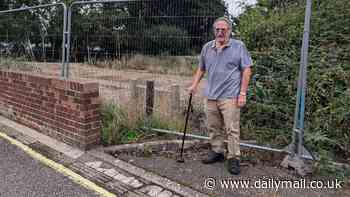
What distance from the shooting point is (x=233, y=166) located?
11.5 ft

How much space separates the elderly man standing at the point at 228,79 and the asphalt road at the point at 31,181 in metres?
1.68

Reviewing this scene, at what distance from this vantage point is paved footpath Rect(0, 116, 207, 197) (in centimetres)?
308

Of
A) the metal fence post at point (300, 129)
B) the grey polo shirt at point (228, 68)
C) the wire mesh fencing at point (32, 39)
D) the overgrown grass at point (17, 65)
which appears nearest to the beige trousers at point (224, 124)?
the grey polo shirt at point (228, 68)

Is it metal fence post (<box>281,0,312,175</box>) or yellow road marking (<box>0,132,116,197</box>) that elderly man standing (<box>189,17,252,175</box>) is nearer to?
metal fence post (<box>281,0,312,175</box>)

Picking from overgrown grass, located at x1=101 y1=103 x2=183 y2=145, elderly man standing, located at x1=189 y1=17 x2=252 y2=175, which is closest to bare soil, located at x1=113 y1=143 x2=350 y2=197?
elderly man standing, located at x1=189 y1=17 x2=252 y2=175

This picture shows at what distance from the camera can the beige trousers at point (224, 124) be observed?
3445 millimetres

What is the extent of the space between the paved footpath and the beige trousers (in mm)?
791

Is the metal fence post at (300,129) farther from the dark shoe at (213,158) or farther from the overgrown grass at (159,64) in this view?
the overgrown grass at (159,64)

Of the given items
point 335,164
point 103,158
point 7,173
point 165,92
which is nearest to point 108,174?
point 103,158

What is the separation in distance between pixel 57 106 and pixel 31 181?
142 cm

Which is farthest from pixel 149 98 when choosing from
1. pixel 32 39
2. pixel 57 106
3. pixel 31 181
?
pixel 32 39

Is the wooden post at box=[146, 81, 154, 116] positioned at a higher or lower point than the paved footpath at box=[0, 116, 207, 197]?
higher

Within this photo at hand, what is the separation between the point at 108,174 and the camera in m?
3.45

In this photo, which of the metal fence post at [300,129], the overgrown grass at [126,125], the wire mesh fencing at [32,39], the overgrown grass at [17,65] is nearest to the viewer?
the metal fence post at [300,129]
